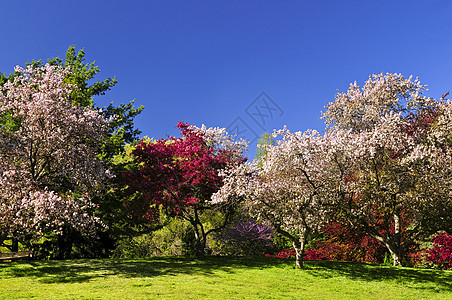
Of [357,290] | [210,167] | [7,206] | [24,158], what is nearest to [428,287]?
[357,290]

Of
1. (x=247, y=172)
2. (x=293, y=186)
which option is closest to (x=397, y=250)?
(x=293, y=186)

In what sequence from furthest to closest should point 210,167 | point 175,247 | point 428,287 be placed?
point 175,247, point 210,167, point 428,287

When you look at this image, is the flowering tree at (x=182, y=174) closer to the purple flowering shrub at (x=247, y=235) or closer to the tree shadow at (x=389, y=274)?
the purple flowering shrub at (x=247, y=235)

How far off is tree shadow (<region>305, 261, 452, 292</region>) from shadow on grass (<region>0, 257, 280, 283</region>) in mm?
2538

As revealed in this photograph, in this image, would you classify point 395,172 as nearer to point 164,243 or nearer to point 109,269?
point 109,269

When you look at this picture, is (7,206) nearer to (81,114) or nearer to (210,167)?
(81,114)

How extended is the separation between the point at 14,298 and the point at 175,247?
20137 mm

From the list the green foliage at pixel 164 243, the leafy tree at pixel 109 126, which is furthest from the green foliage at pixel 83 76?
the green foliage at pixel 164 243

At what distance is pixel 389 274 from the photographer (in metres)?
15.7

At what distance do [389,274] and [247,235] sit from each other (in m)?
10.6

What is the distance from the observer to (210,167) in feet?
64.5

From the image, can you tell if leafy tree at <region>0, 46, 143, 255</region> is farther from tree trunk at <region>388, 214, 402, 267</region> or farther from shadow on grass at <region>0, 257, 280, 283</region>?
tree trunk at <region>388, 214, 402, 267</region>

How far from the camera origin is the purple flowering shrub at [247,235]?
24234mm

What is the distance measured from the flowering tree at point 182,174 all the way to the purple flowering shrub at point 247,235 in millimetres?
3666
